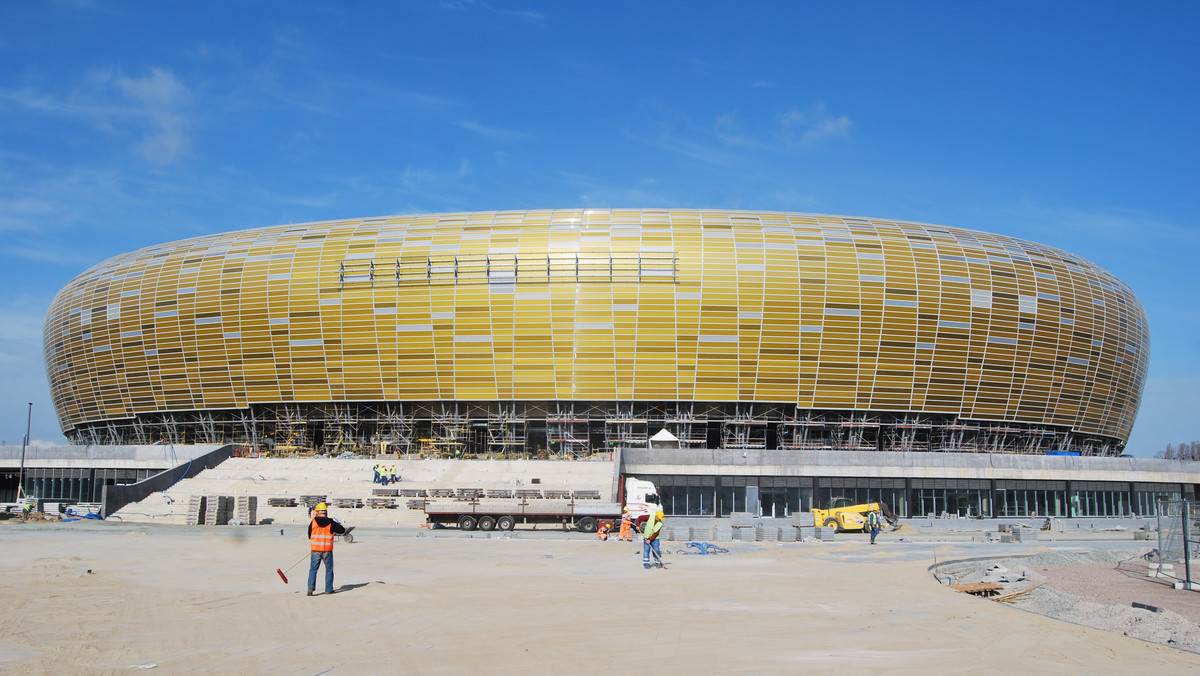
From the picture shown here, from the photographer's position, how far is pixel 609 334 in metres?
71.7

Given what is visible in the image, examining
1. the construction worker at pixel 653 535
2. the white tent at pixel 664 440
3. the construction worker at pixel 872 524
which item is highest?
the white tent at pixel 664 440

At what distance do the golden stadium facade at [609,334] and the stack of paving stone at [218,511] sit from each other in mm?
29097

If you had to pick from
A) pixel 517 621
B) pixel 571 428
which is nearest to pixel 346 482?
pixel 571 428

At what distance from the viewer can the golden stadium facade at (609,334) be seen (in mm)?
71688

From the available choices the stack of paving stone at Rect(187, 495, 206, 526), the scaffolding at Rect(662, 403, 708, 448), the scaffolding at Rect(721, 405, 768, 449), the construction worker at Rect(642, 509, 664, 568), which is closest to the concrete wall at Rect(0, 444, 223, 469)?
the stack of paving stone at Rect(187, 495, 206, 526)

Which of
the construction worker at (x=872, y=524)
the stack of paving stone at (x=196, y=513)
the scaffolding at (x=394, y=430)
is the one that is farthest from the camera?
the scaffolding at (x=394, y=430)

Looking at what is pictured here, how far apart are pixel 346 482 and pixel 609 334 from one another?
2489 cm

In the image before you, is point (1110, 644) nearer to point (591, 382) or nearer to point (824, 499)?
point (824, 499)

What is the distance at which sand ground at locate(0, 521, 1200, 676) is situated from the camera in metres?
12.7

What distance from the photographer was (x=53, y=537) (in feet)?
111

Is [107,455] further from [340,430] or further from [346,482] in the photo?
[346,482]

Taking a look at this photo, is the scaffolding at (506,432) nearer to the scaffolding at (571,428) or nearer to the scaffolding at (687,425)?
the scaffolding at (571,428)

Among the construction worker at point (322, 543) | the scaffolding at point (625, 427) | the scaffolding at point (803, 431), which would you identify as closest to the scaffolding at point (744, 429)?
the scaffolding at point (803, 431)

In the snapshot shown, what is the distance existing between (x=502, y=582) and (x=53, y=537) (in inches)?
846
